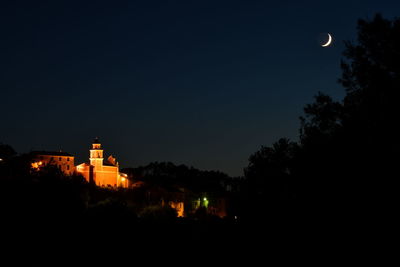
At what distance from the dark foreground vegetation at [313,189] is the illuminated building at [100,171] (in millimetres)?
58969

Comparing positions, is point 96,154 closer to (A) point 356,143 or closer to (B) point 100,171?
(B) point 100,171

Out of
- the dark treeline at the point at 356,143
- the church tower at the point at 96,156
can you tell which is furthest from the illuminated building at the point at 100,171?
the dark treeline at the point at 356,143

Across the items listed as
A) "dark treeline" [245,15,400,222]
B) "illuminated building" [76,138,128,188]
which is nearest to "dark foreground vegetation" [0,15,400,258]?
"dark treeline" [245,15,400,222]

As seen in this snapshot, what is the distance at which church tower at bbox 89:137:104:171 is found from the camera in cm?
8611

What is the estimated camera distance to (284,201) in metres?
15.1

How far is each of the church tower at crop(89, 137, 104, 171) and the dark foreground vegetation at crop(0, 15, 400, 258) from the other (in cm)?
6032

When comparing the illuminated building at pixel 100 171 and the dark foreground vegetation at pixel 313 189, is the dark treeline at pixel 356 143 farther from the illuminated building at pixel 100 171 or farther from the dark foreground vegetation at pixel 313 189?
the illuminated building at pixel 100 171

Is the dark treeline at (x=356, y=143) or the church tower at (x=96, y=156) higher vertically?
the church tower at (x=96, y=156)

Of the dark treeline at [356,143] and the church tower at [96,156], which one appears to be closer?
the dark treeline at [356,143]

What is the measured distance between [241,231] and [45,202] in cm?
968

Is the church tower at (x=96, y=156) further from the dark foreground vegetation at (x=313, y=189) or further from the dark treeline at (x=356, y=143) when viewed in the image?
the dark treeline at (x=356, y=143)

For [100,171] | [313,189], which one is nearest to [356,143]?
[313,189]

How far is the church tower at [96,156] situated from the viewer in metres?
86.1

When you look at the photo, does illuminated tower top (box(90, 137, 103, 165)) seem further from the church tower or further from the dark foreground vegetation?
the dark foreground vegetation
